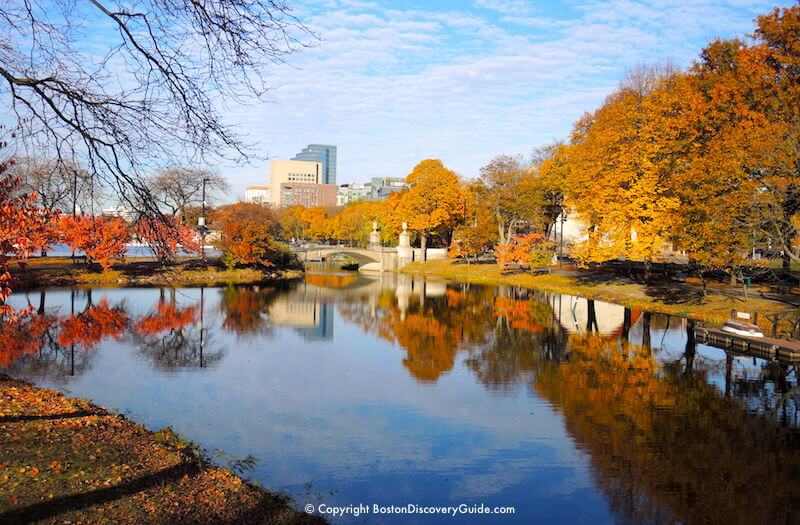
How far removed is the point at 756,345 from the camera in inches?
812

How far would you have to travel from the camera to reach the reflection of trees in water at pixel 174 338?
20795 millimetres

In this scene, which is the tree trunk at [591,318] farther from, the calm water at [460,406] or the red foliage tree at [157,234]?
the red foliage tree at [157,234]

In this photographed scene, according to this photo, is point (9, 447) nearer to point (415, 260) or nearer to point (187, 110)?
point (187, 110)

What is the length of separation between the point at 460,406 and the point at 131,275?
41077 mm

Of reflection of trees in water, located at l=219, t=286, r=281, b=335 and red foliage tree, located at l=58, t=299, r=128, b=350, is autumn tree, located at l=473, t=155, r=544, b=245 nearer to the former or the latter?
reflection of trees in water, located at l=219, t=286, r=281, b=335

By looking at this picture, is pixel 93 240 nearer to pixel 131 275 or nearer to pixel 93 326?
pixel 131 275

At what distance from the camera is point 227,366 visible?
2023 centimetres

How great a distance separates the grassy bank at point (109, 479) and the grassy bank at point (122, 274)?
2966cm

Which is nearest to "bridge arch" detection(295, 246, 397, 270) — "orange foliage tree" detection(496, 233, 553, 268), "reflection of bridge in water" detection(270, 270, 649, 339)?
"reflection of bridge in water" detection(270, 270, 649, 339)

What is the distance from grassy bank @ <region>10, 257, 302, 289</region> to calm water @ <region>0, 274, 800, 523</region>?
1500 centimetres

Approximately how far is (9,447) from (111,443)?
1535 mm

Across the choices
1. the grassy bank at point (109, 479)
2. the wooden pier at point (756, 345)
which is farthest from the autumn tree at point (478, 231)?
the grassy bank at point (109, 479)

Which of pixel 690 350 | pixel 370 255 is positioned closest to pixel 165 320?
pixel 690 350

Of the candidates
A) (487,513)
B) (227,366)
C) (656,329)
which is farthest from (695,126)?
(487,513)
